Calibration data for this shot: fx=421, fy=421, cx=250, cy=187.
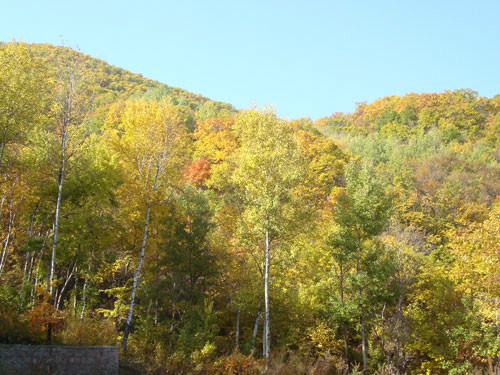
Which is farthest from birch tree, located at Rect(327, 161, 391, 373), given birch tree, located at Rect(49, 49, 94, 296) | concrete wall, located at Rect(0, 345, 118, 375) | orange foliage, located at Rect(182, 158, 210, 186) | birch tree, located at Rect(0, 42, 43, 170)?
orange foliage, located at Rect(182, 158, 210, 186)

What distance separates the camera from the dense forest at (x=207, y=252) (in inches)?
627

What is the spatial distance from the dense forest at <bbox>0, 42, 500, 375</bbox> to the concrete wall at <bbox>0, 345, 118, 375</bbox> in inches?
61.3

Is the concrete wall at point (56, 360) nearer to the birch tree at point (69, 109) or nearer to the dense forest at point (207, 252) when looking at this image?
the dense forest at point (207, 252)

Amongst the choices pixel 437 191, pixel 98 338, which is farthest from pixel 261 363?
pixel 437 191

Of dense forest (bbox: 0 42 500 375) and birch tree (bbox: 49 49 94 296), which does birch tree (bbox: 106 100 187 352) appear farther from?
birch tree (bbox: 49 49 94 296)

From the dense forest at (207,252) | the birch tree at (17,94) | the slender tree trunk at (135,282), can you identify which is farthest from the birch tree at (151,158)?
the birch tree at (17,94)

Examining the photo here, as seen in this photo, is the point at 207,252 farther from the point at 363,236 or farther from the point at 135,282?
the point at 363,236

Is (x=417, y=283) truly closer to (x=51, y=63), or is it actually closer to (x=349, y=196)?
(x=349, y=196)

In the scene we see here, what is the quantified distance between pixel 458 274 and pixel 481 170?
1596 inches

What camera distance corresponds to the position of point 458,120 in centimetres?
7856

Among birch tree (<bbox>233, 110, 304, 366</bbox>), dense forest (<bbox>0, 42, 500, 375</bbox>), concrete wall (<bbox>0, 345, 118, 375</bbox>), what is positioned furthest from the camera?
birch tree (<bbox>233, 110, 304, 366</bbox>)

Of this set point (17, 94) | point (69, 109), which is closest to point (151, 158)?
point (69, 109)

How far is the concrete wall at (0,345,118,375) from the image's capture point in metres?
10.7

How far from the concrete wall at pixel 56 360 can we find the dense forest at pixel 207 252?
5.11 feet
